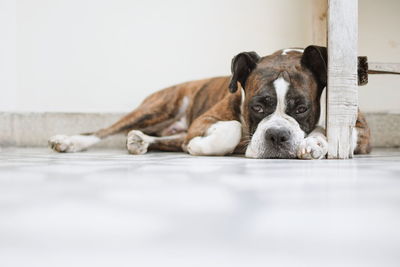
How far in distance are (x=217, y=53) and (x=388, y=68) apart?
1.30 metres

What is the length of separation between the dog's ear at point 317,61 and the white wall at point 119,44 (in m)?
1.01

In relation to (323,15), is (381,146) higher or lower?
lower

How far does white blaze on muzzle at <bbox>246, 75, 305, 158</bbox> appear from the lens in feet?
5.58

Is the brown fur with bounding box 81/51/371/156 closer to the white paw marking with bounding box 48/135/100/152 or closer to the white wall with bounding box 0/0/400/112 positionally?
the white paw marking with bounding box 48/135/100/152

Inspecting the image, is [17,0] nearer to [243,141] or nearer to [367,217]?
[243,141]

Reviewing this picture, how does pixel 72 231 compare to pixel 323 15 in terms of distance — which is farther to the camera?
pixel 323 15

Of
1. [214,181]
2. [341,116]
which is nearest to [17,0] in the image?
[341,116]

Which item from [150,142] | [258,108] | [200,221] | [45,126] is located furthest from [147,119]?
[200,221]

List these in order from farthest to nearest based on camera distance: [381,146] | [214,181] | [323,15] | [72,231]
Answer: [381,146]
[323,15]
[214,181]
[72,231]

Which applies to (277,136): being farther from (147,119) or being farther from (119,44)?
(119,44)

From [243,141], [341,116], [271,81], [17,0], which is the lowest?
[243,141]

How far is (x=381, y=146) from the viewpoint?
2811 mm

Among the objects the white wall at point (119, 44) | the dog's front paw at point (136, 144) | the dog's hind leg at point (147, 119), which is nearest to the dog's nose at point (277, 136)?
the dog's front paw at point (136, 144)

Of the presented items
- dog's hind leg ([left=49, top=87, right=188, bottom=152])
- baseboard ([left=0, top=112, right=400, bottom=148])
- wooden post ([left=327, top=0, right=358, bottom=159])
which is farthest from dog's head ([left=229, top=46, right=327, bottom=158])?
baseboard ([left=0, top=112, right=400, bottom=148])
